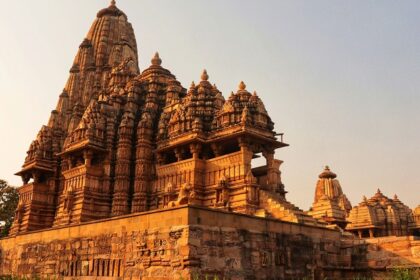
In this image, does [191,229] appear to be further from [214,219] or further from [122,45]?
[122,45]

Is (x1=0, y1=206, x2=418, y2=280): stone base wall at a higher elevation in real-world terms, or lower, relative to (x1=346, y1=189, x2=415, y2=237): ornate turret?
lower

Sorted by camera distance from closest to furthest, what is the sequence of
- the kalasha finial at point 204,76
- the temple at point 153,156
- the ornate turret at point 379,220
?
Answer: the temple at point 153,156 → the kalasha finial at point 204,76 → the ornate turret at point 379,220

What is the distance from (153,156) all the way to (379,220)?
19281 mm

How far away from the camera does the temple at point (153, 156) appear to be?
23.4m

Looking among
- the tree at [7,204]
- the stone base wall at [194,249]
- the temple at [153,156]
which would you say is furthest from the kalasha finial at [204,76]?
the tree at [7,204]

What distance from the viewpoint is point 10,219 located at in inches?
1661

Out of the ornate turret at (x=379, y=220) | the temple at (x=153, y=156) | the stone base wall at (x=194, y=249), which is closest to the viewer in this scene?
the stone base wall at (x=194, y=249)

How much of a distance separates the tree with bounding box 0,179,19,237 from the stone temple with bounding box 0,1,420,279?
9.19 metres

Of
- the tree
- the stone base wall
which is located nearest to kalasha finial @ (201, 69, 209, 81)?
the stone base wall

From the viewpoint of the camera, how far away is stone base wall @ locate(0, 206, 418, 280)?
44.7 ft

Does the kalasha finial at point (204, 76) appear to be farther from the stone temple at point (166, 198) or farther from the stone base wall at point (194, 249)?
the stone base wall at point (194, 249)

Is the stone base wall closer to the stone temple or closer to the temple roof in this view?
the stone temple

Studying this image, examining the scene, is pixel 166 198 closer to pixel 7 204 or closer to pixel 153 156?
pixel 153 156

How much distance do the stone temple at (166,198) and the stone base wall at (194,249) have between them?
5 cm
